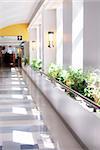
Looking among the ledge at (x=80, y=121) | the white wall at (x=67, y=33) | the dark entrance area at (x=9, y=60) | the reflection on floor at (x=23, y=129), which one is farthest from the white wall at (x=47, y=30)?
the dark entrance area at (x=9, y=60)

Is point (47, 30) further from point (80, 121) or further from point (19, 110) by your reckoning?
point (80, 121)

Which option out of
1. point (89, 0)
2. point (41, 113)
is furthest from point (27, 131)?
point (89, 0)

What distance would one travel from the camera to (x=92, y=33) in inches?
261

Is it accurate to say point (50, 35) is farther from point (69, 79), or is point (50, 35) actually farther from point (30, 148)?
point (30, 148)

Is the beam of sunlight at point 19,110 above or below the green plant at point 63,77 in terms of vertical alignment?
below

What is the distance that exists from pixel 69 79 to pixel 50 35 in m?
4.43

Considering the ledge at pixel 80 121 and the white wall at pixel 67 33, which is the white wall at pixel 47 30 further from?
the ledge at pixel 80 121

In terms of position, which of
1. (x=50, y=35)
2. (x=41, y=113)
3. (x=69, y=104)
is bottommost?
(x=41, y=113)

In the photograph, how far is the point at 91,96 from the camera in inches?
204

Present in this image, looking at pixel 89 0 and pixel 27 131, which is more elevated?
pixel 89 0

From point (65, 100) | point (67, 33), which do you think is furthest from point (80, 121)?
point (67, 33)

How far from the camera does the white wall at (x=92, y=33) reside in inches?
255

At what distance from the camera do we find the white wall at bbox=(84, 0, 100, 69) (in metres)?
6.49

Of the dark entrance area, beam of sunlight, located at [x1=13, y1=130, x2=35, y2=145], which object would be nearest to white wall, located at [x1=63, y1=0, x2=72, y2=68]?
beam of sunlight, located at [x1=13, y1=130, x2=35, y2=145]
